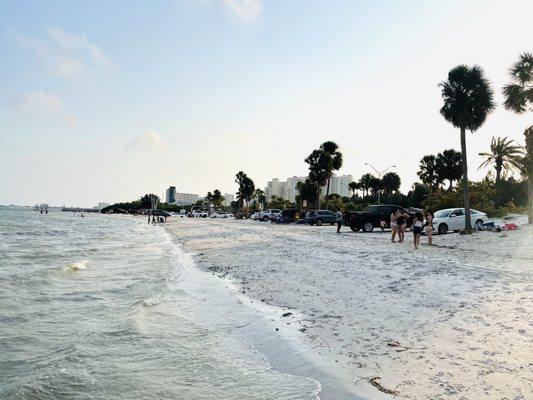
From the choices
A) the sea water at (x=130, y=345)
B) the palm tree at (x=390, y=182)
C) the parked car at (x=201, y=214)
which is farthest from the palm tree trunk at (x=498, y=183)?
the parked car at (x=201, y=214)

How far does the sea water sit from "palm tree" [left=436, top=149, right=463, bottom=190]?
234 ft

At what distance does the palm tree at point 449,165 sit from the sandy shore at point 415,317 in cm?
6504

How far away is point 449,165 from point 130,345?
253ft

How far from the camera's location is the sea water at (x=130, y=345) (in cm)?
448

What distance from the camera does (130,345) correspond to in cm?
607

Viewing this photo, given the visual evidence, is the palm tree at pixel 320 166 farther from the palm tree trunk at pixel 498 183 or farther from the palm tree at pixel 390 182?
the palm tree at pixel 390 182

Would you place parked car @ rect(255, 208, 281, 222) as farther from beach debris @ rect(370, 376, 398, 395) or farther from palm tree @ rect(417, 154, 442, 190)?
beach debris @ rect(370, 376, 398, 395)

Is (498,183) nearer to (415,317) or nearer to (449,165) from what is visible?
(449,165)

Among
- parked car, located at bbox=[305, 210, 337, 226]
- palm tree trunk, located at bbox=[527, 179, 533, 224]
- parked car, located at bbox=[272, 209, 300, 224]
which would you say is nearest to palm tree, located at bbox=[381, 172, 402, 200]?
parked car, located at bbox=[272, 209, 300, 224]

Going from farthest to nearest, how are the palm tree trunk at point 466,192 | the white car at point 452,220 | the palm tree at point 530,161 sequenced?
the palm tree at point 530,161 → the white car at point 452,220 → the palm tree trunk at point 466,192

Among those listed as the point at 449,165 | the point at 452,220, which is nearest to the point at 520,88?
the point at 452,220

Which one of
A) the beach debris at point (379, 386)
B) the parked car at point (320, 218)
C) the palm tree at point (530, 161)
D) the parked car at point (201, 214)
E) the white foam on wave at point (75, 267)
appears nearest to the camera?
the beach debris at point (379, 386)

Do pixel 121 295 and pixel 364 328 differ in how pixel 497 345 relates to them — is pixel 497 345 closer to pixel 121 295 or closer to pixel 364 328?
pixel 364 328

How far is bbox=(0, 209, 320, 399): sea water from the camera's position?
14.7 feet
